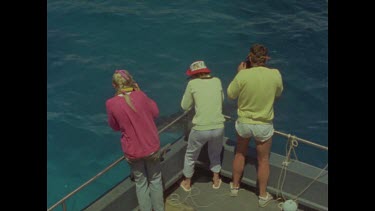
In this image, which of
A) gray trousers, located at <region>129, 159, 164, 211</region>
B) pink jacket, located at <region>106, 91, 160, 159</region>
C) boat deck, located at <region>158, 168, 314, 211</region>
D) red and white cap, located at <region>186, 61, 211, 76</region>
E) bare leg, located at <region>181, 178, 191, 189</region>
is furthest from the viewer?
bare leg, located at <region>181, 178, 191, 189</region>

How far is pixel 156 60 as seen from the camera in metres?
15.0

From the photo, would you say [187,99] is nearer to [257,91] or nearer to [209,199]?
[257,91]

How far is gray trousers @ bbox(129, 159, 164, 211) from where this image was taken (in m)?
5.98

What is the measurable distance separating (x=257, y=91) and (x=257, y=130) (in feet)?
1.89

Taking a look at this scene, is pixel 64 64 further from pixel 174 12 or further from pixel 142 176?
pixel 142 176

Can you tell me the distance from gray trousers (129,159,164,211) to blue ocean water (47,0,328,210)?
497cm

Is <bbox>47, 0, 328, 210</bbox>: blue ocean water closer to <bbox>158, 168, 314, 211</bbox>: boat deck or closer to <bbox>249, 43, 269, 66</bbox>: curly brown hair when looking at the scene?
<bbox>158, 168, 314, 211</bbox>: boat deck

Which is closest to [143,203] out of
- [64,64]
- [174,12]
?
[64,64]

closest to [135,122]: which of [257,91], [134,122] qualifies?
[134,122]

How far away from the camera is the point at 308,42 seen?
15.4 metres

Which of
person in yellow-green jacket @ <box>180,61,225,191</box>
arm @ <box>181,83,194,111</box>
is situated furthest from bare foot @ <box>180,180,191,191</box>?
arm @ <box>181,83,194,111</box>

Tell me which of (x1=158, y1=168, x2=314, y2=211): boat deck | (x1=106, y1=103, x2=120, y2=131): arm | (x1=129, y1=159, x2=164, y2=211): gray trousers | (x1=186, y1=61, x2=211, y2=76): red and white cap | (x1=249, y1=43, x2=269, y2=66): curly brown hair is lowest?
(x1=158, y1=168, x2=314, y2=211): boat deck

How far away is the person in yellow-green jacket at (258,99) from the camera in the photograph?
19.2 feet

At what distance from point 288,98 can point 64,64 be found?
7.50m
